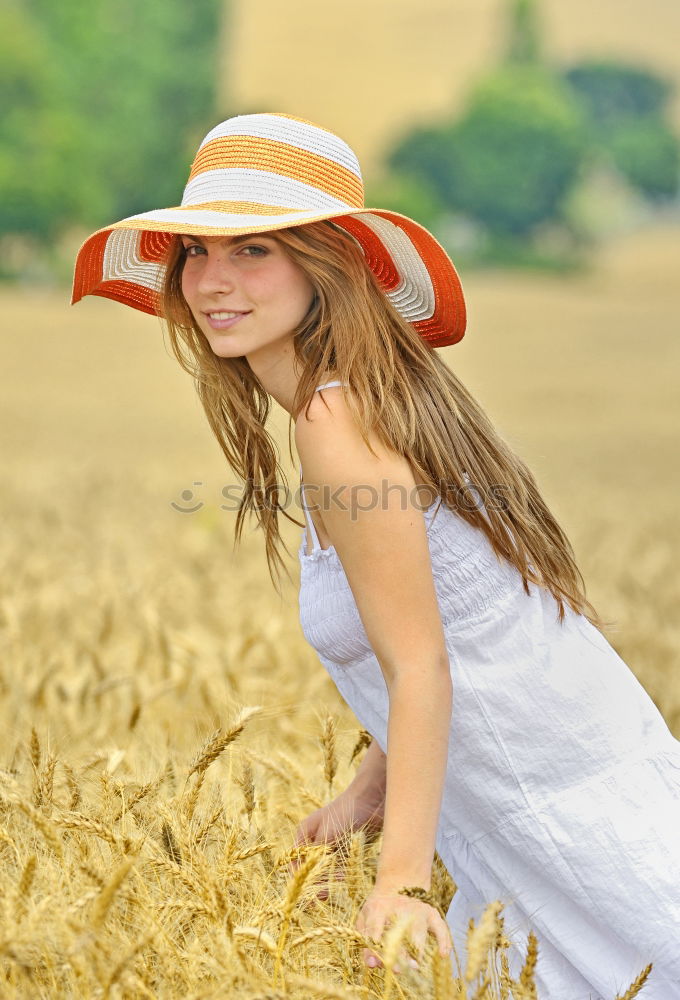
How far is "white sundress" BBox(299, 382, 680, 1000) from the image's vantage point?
1.72 metres

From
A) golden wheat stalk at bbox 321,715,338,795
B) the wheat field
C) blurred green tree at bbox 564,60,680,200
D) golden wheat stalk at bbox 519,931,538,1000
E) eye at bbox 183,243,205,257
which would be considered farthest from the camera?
blurred green tree at bbox 564,60,680,200

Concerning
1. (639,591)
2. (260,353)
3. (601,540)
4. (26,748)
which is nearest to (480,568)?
(260,353)

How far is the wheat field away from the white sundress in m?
0.13

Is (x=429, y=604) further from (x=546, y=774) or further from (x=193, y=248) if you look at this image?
(x=193, y=248)

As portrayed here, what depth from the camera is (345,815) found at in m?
2.03

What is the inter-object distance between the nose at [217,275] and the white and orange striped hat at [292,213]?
0.06m

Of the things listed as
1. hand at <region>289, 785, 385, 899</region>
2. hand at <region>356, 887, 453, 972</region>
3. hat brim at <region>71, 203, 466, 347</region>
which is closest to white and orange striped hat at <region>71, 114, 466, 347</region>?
hat brim at <region>71, 203, 466, 347</region>

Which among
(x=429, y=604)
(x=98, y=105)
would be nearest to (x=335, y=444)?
(x=429, y=604)

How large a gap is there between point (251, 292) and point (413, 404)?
0.95ft

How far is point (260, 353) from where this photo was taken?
1926mm

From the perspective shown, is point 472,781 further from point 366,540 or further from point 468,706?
point 366,540

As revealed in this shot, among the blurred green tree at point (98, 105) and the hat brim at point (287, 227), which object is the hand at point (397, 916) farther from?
the blurred green tree at point (98, 105)

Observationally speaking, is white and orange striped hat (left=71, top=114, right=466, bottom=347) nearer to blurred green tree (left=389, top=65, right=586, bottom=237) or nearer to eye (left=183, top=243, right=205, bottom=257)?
eye (left=183, top=243, right=205, bottom=257)

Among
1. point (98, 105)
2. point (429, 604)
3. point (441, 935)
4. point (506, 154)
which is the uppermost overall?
point (98, 105)
